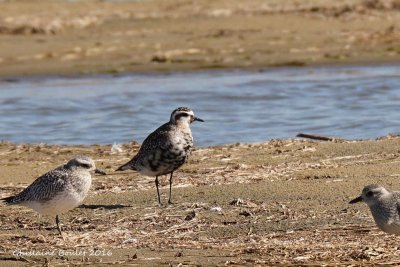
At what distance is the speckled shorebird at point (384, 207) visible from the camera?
8.72 metres

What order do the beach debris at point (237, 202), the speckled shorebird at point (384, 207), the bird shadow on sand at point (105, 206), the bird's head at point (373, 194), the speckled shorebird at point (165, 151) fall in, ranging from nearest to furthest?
the speckled shorebird at point (384, 207)
the bird's head at point (373, 194)
the beach debris at point (237, 202)
the bird shadow on sand at point (105, 206)
the speckled shorebird at point (165, 151)

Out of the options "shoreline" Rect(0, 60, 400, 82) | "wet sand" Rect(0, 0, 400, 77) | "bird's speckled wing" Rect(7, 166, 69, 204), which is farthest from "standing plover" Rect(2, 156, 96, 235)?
"wet sand" Rect(0, 0, 400, 77)

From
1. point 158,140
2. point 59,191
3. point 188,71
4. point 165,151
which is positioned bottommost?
point 59,191

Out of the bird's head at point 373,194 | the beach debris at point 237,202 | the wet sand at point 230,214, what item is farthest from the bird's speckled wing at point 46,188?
the bird's head at point 373,194

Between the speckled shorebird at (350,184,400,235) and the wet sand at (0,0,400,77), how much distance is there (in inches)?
587

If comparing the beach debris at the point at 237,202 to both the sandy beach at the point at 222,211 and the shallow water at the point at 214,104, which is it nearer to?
the sandy beach at the point at 222,211

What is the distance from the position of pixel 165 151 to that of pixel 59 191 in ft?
5.70

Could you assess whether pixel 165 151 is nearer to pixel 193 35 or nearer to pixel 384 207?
pixel 384 207

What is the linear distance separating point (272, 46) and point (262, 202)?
15.0 m

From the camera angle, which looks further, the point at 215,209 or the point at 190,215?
the point at 215,209

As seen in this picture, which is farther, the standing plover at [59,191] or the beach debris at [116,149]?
the beach debris at [116,149]

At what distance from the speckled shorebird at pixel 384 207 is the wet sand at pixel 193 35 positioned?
587 inches

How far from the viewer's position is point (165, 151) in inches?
439

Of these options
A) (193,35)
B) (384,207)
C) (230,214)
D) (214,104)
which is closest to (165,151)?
(230,214)
